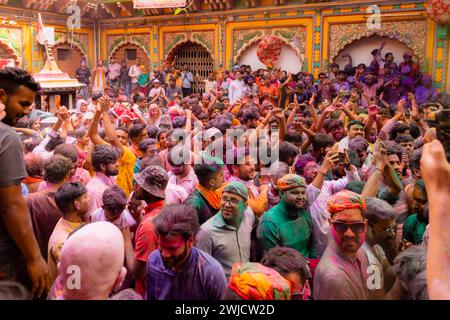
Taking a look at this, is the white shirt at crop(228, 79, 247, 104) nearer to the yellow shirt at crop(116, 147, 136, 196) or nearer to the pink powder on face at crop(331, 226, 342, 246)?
the yellow shirt at crop(116, 147, 136, 196)

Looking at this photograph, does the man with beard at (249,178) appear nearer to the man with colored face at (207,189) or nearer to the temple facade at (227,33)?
the man with colored face at (207,189)

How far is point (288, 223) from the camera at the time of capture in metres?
3.08

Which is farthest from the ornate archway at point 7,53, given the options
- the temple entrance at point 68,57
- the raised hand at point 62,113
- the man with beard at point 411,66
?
the man with beard at point 411,66

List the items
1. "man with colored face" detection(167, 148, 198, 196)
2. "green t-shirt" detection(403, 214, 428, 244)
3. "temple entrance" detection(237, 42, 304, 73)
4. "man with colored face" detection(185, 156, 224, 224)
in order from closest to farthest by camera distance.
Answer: "green t-shirt" detection(403, 214, 428, 244), "man with colored face" detection(185, 156, 224, 224), "man with colored face" detection(167, 148, 198, 196), "temple entrance" detection(237, 42, 304, 73)

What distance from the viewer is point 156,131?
227 inches

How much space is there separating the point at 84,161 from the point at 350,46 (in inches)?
401

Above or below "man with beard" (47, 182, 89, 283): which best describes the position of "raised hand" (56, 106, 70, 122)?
above

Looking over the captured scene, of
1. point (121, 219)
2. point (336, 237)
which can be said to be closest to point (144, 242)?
point (121, 219)

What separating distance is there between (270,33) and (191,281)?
40.6 feet

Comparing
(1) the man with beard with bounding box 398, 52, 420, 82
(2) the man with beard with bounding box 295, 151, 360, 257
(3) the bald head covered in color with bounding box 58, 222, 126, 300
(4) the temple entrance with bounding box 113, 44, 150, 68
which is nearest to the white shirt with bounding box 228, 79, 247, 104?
(1) the man with beard with bounding box 398, 52, 420, 82

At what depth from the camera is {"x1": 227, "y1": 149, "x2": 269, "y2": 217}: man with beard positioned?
3514 millimetres

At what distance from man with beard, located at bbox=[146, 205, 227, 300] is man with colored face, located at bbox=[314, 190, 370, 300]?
52 centimetres

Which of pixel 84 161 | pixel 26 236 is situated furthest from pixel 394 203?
pixel 84 161

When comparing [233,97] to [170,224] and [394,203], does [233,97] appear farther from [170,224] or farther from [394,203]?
[170,224]
